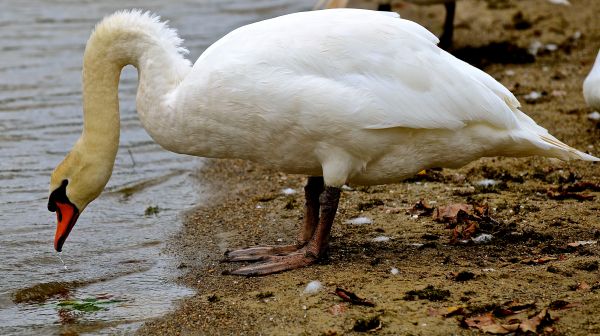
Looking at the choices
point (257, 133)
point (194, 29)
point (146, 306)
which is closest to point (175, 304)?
point (146, 306)

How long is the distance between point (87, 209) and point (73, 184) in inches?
72.7

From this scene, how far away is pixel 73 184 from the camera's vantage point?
6.27 m

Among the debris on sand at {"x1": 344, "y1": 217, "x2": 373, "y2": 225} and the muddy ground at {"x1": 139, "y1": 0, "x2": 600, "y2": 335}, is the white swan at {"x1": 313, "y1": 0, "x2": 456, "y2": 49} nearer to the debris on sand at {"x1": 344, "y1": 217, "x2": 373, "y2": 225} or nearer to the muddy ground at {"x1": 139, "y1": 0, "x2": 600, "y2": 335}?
the muddy ground at {"x1": 139, "y1": 0, "x2": 600, "y2": 335}

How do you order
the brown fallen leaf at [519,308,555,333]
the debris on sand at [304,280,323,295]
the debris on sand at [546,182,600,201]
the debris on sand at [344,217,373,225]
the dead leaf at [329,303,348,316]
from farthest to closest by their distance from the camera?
the debris on sand at [546,182,600,201], the debris on sand at [344,217,373,225], the debris on sand at [304,280,323,295], the dead leaf at [329,303,348,316], the brown fallen leaf at [519,308,555,333]

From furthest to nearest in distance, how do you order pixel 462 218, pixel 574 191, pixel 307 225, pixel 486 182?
1. pixel 486 182
2. pixel 574 191
3. pixel 462 218
4. pixel 307 225

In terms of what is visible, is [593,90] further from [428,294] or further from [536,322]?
[536,322]

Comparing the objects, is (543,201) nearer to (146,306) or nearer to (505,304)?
(505,304)

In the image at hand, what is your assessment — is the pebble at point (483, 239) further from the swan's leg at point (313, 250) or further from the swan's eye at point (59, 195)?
the swan's eye at point (59, 195)

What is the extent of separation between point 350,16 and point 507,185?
7.25 feet

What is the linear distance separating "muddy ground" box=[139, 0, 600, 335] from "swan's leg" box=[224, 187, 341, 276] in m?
0.07

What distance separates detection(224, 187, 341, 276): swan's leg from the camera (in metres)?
6.24

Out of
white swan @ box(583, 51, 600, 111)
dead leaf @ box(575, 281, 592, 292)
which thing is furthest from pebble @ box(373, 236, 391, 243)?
white swan @ box(583, 51, 600, 111)

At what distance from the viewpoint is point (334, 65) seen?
5.91 meters

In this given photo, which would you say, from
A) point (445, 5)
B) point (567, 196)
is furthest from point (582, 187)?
point (445, 5)
